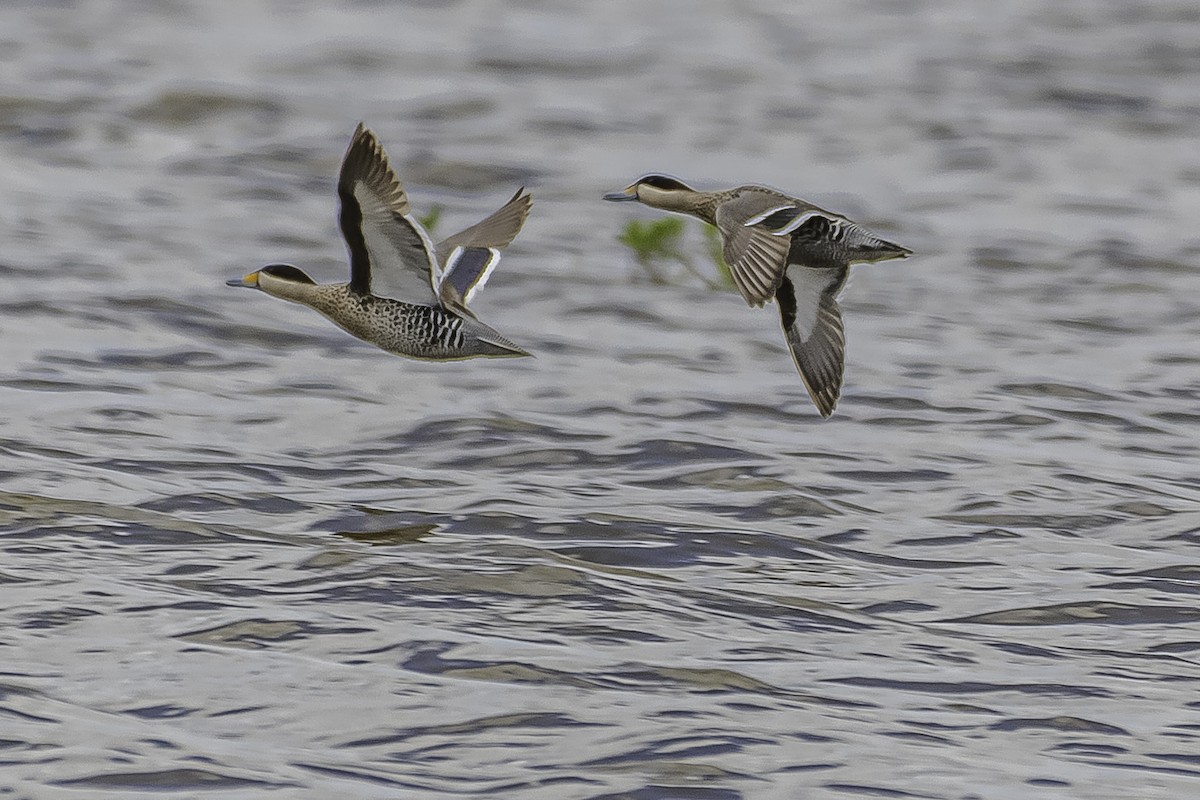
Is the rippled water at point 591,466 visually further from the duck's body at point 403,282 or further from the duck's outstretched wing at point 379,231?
the duck's outstretched wing at point 379,231

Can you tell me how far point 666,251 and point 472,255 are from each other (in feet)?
16.8

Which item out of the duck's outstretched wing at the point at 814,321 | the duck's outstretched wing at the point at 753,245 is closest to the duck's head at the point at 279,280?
the duck's outstretched wing at the point at 753,245

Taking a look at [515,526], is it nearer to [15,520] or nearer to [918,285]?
[15,520]

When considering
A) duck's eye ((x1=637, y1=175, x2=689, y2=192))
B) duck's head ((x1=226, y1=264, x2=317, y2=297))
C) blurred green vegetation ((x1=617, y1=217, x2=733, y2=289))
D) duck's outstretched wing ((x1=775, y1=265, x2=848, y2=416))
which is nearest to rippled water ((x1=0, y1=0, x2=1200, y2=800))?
blurred green vegetation ((x1=617, y1=217, x2=733, y2=289))

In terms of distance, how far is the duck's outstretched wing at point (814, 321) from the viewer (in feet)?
29.6

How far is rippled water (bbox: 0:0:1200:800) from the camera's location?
23.5ft

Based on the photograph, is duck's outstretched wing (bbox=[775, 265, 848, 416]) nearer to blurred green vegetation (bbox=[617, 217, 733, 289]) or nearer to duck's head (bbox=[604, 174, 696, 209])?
duck's head (bbox=[604, 174, 696, 209])

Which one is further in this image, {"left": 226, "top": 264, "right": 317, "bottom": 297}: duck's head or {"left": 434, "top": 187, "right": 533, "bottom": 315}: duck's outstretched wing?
{"left": 226, "top": 264, "right": 317, "bottom": 297}: duck's head

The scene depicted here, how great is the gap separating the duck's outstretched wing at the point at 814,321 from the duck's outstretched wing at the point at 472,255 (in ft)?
3.82

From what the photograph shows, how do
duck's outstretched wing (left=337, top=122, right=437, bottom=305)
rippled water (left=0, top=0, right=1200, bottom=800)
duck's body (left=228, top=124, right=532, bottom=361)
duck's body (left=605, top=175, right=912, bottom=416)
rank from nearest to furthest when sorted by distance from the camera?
1. rippled water (left=0, top=0, right=1200, bottom=800)
2. duck's outstretched wing (left=337, top=122, right=437, bottom=305)
3. duck's body (left=228, top=124, right=532, bottom=361)
4. duck's body (left=605, top=175, right=912, bottom=416)

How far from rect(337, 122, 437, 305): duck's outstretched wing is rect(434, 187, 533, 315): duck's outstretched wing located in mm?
124

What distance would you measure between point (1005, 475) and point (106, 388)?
14.9ft

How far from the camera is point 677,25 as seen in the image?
2419cm

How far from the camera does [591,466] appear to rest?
1056 centimetres
